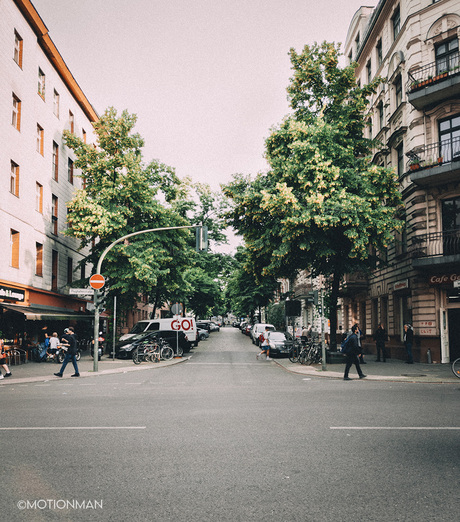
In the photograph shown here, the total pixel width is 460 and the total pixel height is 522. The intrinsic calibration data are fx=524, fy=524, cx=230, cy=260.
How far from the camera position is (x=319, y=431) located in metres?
7.54

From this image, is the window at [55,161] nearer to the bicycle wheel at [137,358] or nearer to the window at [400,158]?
the bicycle wheel at [137,358]

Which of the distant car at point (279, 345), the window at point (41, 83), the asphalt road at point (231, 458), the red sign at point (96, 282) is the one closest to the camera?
the asphalt road at point (231, 458)

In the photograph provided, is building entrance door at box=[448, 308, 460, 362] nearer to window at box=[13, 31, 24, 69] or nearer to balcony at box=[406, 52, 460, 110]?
balcony at box=[406, 52, 460, 110]

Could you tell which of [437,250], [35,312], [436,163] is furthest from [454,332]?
[35,312]

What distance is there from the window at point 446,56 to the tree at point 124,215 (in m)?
15.7

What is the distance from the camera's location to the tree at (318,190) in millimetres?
20859

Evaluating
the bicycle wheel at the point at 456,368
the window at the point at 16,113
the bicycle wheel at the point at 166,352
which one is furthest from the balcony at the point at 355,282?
the window at the point at 16,113

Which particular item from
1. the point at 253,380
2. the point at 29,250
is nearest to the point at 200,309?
the point at 29,250

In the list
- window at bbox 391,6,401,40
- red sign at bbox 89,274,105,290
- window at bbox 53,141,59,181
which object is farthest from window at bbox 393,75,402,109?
window at bbox 53,141,59,181

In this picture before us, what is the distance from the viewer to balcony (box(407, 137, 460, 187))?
→ 69.4 ft

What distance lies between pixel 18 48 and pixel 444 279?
22.9 m

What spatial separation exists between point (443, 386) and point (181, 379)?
25.8 ft

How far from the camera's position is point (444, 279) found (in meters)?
21.8

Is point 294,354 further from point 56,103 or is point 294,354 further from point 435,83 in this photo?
point 56,103
